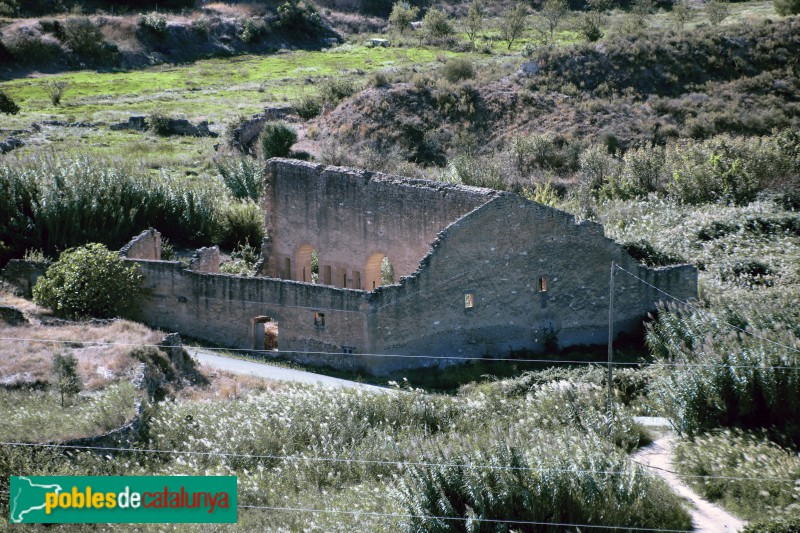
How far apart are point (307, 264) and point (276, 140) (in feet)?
61.7

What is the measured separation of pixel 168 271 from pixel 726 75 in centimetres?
4034

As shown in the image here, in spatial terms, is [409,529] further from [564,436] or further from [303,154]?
[303,154]

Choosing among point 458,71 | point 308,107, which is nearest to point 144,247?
point 308,107

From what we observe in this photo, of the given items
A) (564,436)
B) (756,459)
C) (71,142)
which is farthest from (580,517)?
(71,142)

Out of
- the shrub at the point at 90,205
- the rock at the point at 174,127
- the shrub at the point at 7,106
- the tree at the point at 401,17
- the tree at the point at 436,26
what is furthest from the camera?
the tree at the point at 401,17

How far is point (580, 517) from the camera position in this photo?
59.5ft

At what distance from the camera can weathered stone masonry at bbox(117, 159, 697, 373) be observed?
28531mm

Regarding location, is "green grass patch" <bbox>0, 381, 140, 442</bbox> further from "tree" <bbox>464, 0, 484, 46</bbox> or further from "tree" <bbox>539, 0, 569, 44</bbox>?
"tree" <bbox>464, 0, 484, 46</bbox>

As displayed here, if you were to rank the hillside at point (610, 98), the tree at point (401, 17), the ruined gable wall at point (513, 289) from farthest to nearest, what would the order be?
the tree at point (401, 17), the hillside at point (610, 98), the ruined gable wall at point (513, 289)

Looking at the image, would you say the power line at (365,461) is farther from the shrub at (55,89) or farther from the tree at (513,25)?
the tree at (513,25)

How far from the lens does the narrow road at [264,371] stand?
27047mm

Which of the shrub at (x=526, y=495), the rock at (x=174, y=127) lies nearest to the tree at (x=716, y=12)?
the rock at (x=174, y=127)

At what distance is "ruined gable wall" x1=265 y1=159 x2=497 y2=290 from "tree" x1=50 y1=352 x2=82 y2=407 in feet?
38.1

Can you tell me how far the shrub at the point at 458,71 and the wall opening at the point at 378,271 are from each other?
29.4 m
